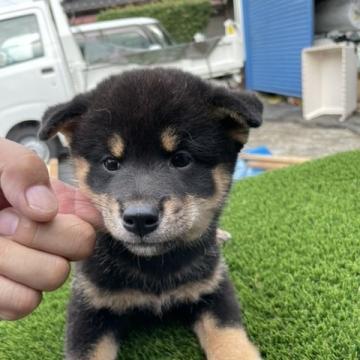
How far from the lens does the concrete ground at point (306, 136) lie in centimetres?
715

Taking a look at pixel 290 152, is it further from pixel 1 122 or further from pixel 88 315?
pixel 88 315

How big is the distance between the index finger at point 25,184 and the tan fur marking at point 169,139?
62 cm

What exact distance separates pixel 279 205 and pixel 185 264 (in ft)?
5.20

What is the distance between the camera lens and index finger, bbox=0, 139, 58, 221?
1.26 m

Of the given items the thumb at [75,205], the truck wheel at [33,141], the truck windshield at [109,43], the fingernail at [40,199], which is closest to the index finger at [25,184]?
the fingernail at [40,199]

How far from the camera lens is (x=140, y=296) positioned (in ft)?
6.54

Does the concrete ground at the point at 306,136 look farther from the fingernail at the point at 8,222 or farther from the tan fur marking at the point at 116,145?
the fingernail at the point at 8,222

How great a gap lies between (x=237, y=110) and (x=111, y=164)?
56 cm

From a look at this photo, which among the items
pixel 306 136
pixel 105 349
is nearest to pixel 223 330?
pixel 105 349

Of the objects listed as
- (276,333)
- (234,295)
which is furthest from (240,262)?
(276,333)

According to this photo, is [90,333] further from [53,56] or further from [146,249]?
[53,56]

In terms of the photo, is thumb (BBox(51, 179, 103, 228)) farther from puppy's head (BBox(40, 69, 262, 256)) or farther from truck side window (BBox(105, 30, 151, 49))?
truck side window (BBox(105, 30, 151, 49))

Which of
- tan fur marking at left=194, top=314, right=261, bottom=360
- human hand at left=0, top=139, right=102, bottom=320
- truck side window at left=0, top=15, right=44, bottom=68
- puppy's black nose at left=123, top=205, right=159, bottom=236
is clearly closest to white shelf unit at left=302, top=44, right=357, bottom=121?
truck side window at left=0, top=15, right=44, bottom=68

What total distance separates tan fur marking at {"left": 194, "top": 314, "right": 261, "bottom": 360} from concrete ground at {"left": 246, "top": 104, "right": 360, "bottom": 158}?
4841 millimetres
